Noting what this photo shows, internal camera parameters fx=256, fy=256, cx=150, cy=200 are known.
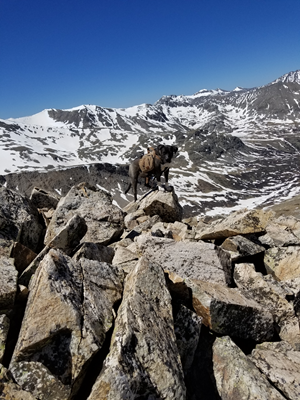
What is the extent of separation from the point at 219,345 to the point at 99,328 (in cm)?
339

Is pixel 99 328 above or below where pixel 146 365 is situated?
above

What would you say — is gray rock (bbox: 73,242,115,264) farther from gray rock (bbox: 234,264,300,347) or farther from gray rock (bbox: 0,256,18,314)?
gray rock (bbox: 234,264,300,347)

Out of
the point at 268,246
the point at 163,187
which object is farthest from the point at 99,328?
the point at 163,187

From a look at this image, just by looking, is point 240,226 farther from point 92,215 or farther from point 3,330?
point 3,330

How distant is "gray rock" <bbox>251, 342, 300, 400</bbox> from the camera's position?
602 centimetres

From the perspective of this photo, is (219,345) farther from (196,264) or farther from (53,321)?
(53,321)

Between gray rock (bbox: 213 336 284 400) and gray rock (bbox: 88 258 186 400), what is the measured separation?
1.66 metres

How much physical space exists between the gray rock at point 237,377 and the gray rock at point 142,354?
1658mm

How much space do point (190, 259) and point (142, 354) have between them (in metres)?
4.50

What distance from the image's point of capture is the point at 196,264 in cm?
919

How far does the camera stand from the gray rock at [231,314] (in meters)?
7.14

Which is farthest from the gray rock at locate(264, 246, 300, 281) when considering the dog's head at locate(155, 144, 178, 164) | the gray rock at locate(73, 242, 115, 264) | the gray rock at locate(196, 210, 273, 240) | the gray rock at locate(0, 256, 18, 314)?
the dog's head at locate(155, 144, 178, 164)

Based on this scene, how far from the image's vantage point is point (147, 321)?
574cm

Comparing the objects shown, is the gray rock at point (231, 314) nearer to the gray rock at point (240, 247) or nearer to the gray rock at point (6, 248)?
the gray rock at point (240, 247)
